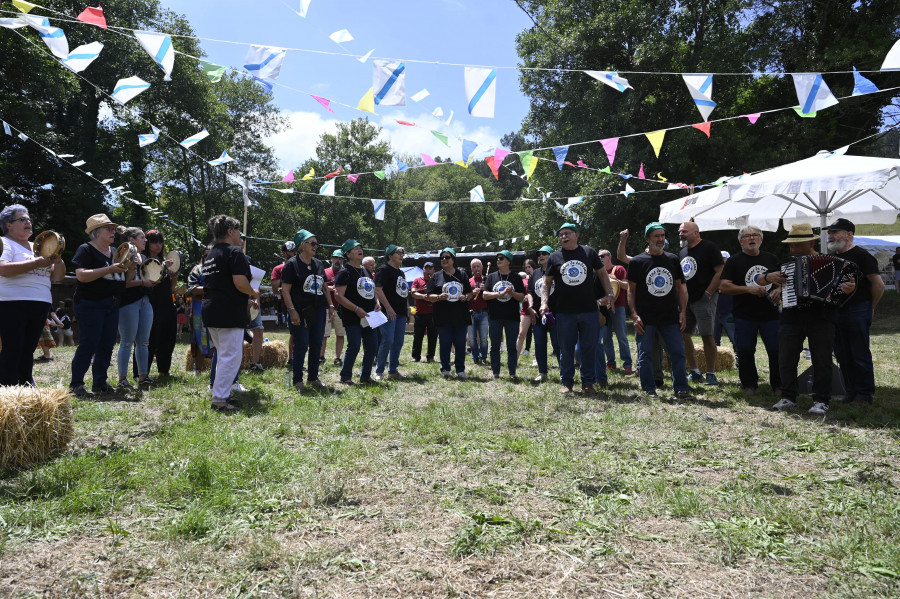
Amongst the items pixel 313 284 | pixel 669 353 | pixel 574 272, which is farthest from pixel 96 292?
pixel 669 353

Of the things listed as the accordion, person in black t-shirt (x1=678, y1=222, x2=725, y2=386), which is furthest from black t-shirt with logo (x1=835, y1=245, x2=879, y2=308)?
person in black t-shirt (x1=678, y1=222, x2=725, y2=386)

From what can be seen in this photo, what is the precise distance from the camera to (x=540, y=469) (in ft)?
11.9

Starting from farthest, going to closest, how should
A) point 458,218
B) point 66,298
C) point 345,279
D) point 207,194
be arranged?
point 458,218 → point 207,194 → point 66,298 → point 345,279

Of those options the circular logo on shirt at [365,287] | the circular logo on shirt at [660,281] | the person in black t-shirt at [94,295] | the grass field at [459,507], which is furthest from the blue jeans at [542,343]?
the person in black t-shirt at [94,295]

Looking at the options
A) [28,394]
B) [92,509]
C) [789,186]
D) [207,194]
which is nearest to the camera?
[92,509]

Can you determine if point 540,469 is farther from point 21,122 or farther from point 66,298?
point 66,298

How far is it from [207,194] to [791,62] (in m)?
28.7

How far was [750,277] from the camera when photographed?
21.0ft

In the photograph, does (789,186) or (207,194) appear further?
(207,194)

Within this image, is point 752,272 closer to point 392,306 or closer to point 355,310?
point 392,306

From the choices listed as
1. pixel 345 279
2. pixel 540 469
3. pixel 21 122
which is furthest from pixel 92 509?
pixel 21 122

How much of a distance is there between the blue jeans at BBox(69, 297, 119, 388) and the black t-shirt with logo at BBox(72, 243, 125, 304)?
0.23 feet

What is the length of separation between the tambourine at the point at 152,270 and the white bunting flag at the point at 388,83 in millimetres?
3620

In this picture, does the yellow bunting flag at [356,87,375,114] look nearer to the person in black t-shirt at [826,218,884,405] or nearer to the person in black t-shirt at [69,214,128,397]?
the person in black t-shirt at [69,214,128,397]
